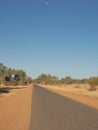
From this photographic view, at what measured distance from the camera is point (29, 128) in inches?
428

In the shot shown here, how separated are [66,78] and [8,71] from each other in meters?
83.7

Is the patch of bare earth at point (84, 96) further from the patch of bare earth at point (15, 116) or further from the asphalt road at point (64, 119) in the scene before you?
the patch of bare earth at point (15, 116)

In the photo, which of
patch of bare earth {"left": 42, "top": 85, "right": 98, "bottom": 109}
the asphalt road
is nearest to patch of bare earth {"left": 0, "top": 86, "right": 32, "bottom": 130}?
the asphalt road

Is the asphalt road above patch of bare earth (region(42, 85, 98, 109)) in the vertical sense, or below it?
below

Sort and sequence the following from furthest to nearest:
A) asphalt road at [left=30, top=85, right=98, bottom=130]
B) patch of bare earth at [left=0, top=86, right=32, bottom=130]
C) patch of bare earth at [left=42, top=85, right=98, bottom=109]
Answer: patch of bare earth at [left=42, top=85, right=98, bottom=109]
patch of bare earth at [left=0, top=86, right=32, bottom=130]
asphalt road at [left=30, top=85, right=98, bottom=130]

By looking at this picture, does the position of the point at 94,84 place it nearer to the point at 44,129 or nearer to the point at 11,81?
the point at 44,129

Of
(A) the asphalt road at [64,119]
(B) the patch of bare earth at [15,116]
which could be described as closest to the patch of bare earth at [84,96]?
(A) the asphalt road at [64,119]

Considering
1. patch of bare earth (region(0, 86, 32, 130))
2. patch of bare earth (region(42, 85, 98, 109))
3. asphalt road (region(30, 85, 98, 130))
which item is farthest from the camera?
patch of bare earth (region(42, 85, 98, 109))

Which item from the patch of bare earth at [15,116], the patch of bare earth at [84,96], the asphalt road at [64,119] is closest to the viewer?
the asphalt road at [64,119]

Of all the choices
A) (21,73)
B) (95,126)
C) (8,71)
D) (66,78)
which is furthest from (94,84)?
(66,78)

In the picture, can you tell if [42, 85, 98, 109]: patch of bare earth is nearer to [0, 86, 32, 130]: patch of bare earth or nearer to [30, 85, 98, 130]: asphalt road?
[30, 85, 98, 130]: asphalt road

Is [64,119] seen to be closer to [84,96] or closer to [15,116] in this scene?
[15,116]

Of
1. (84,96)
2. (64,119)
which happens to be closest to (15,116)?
(64,119)

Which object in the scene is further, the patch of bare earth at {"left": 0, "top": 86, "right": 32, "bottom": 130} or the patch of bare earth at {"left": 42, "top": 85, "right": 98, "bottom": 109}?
the patch of bare earth at {"left": 42, "top": 85, "right": 98, "bottom": 109}
